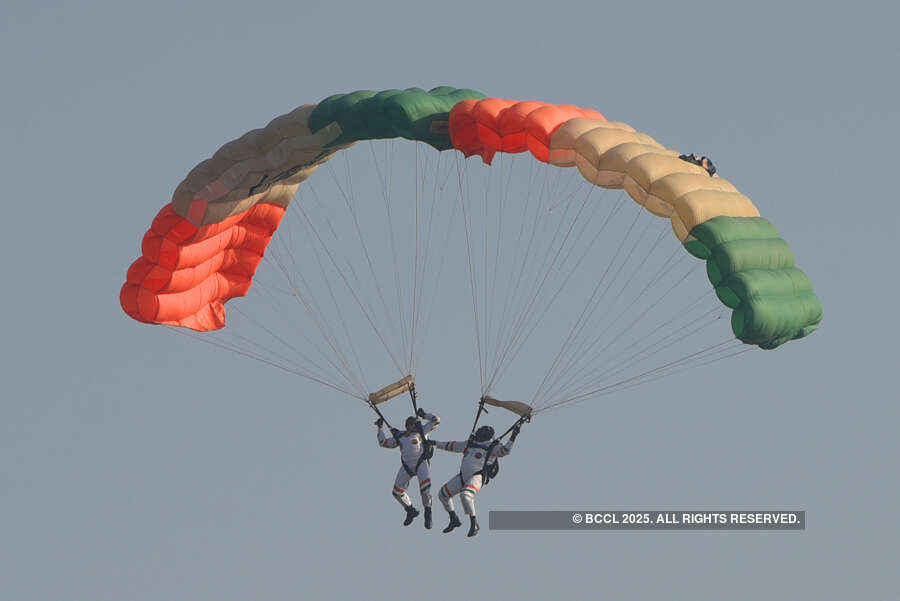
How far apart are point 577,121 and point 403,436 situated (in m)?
4.59

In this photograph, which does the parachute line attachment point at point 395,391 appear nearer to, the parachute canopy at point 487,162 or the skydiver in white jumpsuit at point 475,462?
the skydiver in white jumpsuit at point 475,462

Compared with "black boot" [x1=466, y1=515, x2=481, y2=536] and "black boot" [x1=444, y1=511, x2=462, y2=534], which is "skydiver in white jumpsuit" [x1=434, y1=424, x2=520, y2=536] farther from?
"black boot" [x1=444, y1=511, x2=462, y2=534]

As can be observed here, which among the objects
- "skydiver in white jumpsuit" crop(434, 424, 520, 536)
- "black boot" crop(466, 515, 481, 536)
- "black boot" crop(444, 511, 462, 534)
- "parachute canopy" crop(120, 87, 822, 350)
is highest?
"parachute canopy" crop(120, 87, 822, 350)

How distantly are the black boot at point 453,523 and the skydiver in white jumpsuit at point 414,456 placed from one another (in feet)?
1.38

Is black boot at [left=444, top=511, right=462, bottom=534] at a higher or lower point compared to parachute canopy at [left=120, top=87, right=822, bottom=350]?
lower

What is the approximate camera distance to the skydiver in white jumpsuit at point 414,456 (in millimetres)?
29172

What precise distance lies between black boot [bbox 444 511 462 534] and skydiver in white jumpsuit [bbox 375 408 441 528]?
42 centimetres

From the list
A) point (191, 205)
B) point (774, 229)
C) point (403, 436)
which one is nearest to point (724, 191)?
point (774, 229)

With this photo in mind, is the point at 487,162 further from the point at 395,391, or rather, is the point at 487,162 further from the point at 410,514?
the point at 410,514

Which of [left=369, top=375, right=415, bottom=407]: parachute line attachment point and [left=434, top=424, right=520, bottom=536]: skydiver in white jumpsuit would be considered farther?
[left=369, top=375, right=415, bottom=407]: parachute line attachment point

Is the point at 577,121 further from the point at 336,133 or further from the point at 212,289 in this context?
the point at 212,289

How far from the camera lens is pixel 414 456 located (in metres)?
29.2

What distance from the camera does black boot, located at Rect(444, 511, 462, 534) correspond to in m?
Answer: 28.9

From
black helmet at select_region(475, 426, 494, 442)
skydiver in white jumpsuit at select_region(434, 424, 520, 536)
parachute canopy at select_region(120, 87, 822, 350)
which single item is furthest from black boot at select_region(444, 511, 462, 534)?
parachute canopy at select_region(120, 87, 822, 350)
